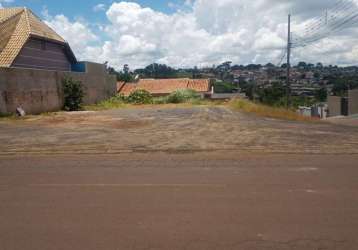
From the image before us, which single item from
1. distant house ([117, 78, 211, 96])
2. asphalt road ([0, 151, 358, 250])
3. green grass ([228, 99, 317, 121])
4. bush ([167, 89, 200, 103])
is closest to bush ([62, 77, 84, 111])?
green grass ([228, 99, 317, 121])

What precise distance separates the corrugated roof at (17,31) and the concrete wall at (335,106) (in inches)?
1600

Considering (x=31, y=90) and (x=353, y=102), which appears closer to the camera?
(x=31, y=90)

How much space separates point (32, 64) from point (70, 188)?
98.2ft

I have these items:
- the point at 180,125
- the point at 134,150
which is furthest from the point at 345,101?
the point at 134,150

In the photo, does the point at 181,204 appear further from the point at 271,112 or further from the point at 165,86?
the point at 165,86

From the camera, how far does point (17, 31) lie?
1420 inches

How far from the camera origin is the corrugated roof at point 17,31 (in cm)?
3381

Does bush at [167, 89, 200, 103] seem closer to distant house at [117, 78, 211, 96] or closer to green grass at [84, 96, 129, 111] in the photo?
green grass at [84, 96, 129, 111]

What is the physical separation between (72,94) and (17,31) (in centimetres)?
890

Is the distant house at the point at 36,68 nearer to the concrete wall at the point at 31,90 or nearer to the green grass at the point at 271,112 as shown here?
the concrete wall at the point at 31,90

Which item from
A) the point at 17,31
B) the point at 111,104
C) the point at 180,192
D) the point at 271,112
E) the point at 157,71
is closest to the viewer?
the point at 180,192

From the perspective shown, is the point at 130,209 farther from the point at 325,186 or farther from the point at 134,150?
the point at 134,150

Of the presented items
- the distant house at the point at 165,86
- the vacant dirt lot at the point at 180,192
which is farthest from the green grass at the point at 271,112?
the distant house at the point at 165,86

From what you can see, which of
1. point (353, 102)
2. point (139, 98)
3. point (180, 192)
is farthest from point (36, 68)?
point (353, 102)
